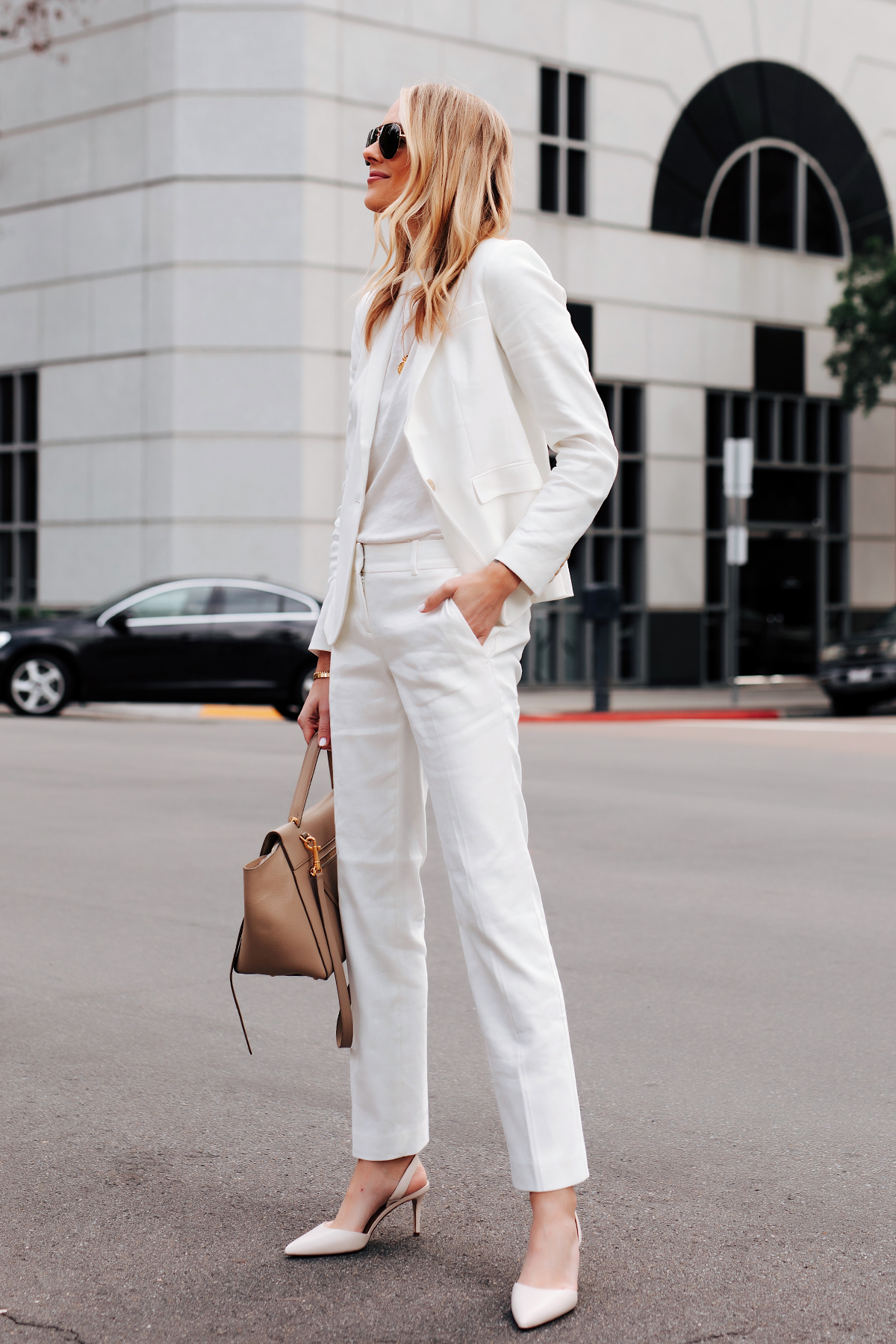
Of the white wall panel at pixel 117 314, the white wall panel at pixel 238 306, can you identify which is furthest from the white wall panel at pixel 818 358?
the white wall panel at pixel 117 314

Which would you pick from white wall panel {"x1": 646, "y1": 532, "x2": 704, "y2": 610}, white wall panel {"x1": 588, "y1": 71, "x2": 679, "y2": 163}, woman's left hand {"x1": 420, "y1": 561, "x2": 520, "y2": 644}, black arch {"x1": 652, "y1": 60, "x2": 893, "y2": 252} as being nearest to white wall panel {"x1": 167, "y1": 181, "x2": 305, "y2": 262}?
white wall panel {"x1": 588, "y1": 71, "x2": 679, "y2": 163}

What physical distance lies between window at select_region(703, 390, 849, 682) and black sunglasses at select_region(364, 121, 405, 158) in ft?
71.4

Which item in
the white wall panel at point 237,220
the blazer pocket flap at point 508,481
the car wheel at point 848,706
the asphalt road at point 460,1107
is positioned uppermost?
the white wall panel at point 237,220

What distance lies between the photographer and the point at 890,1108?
4.20 m

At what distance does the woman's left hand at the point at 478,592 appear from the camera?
9.55ft

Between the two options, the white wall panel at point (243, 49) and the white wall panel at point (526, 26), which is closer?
the white wall panel at point (243, 49)

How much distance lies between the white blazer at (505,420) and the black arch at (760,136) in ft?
71.5

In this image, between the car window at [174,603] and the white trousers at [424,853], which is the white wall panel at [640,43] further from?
the white trousers at [424,853]

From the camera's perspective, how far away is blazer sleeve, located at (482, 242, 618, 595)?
9.72 feet

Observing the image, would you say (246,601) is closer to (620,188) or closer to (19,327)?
(19,327)

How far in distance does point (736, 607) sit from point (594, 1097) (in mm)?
20808

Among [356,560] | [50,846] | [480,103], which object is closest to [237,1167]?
[356,560]

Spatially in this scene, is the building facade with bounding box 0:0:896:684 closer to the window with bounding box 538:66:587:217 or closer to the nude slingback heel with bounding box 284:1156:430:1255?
the window with bounding box 538:66:587:217

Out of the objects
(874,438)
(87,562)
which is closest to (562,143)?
(874,438)
